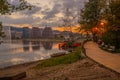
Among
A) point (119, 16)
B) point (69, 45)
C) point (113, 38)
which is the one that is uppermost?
point (119, 16)

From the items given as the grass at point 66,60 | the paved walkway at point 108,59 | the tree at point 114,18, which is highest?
the tree at point 114,18

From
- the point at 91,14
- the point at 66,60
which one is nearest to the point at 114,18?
the point at 66,60

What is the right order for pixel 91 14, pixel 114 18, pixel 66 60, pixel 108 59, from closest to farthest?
pixel 108 59 → pixel 114 18 → pixel 66 60 → pixel 91 14

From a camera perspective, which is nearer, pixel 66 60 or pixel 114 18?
pixel 114 18

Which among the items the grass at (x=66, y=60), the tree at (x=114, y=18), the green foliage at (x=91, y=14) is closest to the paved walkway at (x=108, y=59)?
the grass at (x=66, y=60)

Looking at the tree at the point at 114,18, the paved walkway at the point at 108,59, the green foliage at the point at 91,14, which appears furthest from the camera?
the green foliage at the point at 91,14

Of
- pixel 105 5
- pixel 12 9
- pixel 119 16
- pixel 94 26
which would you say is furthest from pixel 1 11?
pixel 94 26

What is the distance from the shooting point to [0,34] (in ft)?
55.2

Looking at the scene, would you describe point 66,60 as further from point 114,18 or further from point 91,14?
point 91,14

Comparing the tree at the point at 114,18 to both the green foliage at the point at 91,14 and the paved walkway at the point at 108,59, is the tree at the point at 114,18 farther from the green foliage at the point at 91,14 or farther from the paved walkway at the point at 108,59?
the green foliage at the point at 91,14

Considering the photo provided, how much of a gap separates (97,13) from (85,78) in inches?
2459

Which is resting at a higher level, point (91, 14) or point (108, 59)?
point (91, 14)

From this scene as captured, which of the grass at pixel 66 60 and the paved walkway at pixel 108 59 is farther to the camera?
the grass at pixel 66 60

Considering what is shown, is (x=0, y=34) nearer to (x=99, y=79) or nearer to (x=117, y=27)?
(x=99, y=79)
